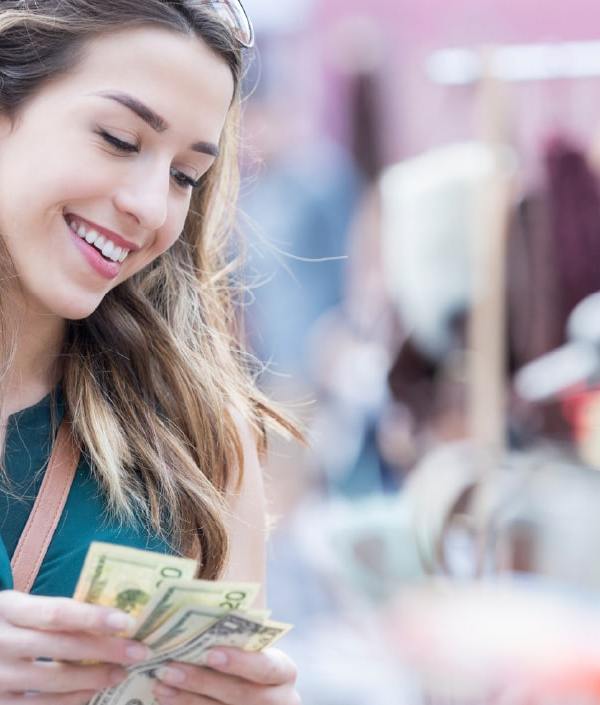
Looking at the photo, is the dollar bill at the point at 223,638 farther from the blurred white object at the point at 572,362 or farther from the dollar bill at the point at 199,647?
the blurred white object at the point at 572,362

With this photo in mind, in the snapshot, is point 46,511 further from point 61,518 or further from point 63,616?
point 63,616

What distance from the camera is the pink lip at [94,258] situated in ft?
6.47

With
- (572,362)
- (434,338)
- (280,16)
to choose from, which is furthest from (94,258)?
(280,16)

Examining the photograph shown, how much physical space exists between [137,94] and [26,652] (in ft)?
Answer: 2.61

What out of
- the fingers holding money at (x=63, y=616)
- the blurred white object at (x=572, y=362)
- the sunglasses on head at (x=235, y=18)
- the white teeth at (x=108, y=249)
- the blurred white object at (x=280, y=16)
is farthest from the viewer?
the blurred white object at (x=280, y=16)

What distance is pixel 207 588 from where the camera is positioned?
1702mm

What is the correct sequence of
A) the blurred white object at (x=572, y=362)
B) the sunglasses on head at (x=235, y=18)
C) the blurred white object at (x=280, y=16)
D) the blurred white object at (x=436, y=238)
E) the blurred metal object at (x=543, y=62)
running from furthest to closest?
the blurred white object at (x=280, y=16) < the blurred white object at (x=436, y=238) < the blurred metal object at (x=543, y=62) < the blurred white object at (x=572, y=362) < the sunglasses on head at (x=235, y=18)

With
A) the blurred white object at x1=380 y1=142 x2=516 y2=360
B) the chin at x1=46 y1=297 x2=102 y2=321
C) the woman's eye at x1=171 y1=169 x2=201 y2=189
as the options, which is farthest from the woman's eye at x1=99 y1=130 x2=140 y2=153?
the blurred white object at x1=380 y1=142 x2=516 y2=360

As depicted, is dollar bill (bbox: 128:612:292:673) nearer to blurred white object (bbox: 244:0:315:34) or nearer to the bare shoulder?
the bare shoulder

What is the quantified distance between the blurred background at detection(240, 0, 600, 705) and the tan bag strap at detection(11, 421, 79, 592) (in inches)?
54.4

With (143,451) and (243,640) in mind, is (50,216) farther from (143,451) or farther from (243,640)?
(243,640)

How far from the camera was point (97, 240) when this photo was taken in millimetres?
1980

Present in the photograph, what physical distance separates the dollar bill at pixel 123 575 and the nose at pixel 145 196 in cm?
52

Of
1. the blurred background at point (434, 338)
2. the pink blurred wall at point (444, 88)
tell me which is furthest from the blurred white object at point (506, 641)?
the pink blurred wall at point (444, 88)
